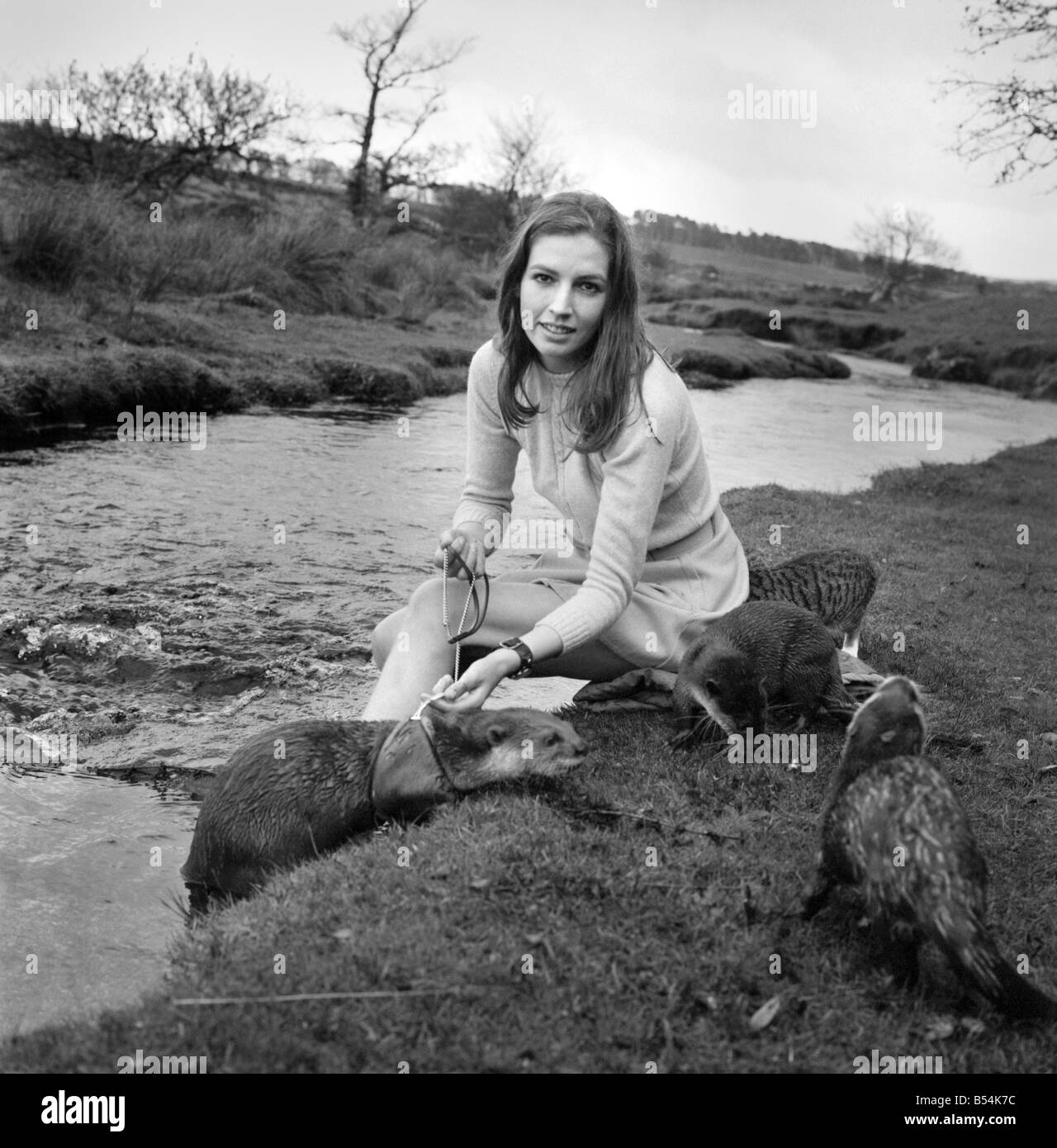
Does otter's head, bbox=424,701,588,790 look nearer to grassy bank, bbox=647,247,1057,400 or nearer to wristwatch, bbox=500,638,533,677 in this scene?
wristwatch, bbox=500,638,533,677

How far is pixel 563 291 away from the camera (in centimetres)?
486

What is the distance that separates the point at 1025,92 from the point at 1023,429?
935 centimetres

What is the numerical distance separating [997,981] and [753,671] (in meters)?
2.01

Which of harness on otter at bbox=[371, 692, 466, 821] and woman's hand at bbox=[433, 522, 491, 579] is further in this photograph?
woman's hand at bbox=[433, 522, 491, 579]

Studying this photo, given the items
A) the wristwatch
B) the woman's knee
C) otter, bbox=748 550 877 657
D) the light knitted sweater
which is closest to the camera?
the wristwatch

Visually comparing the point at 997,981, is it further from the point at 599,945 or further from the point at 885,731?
the point at 599,945

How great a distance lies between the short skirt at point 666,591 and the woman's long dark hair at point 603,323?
79 centimetres

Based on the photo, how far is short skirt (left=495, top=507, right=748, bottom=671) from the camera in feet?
17.9

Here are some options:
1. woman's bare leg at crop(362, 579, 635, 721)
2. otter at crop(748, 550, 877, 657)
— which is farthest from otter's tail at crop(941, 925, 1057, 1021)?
otter at crop(748, 550, 877, 657)

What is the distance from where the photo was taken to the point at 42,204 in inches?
691

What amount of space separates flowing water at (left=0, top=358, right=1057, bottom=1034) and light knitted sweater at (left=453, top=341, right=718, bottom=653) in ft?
5.24

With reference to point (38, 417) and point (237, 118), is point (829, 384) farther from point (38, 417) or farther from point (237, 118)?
point (38, 417)

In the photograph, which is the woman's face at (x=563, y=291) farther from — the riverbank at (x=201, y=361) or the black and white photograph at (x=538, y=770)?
the riverbank at (x=201, y=361)
